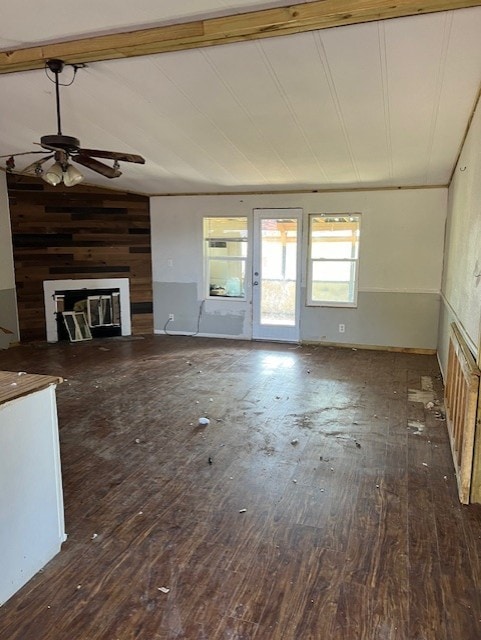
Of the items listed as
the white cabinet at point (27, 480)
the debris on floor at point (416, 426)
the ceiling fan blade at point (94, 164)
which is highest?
the ceiling fan blade at point (94, 164)

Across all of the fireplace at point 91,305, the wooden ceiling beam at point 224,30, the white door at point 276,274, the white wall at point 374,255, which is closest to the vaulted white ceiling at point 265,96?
the wooden ceiling beam at point 224,30

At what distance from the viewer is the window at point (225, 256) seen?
667 centimetres

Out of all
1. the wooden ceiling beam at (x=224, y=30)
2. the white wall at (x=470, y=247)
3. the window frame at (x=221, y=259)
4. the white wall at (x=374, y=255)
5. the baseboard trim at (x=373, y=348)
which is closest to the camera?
the wooden ceiling beam at (x=224, y=30)

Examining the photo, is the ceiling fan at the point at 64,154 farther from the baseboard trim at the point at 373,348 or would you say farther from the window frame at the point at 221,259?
the baseboard trim at the point at 373,348

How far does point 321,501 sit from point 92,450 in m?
1.64

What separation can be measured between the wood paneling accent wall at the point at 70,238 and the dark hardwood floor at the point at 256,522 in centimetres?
272

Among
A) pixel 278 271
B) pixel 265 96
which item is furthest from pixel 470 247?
pixel 278 271

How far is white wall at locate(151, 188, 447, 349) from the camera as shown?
5.81 meters

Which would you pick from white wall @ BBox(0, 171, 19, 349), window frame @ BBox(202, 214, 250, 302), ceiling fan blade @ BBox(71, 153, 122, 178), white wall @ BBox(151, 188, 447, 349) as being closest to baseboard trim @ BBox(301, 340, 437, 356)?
white wall @ BBox(151, 188, 447, 349)

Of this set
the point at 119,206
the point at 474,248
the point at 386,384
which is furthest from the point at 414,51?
the point at 119,206

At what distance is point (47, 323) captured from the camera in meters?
6.61

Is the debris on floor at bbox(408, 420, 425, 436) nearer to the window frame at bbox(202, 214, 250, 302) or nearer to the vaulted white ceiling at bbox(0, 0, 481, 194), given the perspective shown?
the vaulted white ceiling at bbox(0, 0, 481, 194)

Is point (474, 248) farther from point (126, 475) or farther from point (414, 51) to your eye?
point (126, 475)

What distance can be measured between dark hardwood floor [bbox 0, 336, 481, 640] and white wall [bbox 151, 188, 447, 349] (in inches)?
70.3
